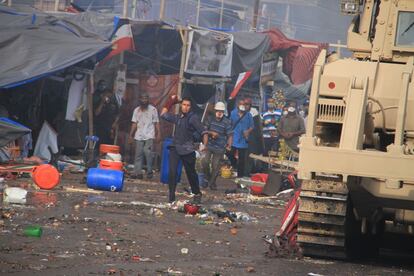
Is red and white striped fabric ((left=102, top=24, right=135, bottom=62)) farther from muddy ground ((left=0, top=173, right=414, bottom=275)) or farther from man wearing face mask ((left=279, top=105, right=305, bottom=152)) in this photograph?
muddy ground ((left=0, top=173, right=414, bottom=275))

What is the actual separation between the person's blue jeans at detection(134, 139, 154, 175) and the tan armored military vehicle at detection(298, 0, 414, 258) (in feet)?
35.8

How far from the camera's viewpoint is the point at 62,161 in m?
22.4

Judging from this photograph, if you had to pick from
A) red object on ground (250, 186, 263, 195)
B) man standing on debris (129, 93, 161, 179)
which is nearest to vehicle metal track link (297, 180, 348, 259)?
red object on ground (250, 186, 263, 195)

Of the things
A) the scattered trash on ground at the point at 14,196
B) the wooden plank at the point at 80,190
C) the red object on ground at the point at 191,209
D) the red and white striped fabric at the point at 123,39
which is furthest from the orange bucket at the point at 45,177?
the red and white striped fabric at the point at 123,39

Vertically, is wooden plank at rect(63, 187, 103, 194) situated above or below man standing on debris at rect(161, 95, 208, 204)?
below

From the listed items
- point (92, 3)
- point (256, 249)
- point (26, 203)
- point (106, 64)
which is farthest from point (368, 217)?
point (92, 3)

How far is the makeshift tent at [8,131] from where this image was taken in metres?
18.4

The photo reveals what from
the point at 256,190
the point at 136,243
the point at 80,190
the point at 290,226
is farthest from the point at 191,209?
the point at 256,190

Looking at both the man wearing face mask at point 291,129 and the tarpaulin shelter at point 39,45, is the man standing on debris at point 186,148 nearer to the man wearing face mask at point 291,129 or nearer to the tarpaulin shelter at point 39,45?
the tarpaulin shelter at point 39,45

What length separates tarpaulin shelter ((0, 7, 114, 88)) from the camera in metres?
20.5

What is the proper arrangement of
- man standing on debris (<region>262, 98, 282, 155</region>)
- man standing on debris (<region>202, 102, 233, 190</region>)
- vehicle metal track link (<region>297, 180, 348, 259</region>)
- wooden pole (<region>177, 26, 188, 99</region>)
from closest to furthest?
vehicle metal track link (<region>297, 180, 348, 259</region>) → man standing on debris (<region>202, 102, 233, 190</region>) → wooden pole (<region>177, 26, 188, 99</region>) → man standing on debris (<region>262, 98, 282, 155</region>)

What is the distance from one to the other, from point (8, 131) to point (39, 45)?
355cm

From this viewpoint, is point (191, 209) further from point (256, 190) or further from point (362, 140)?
point (256, 190)

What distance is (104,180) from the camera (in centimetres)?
1794
